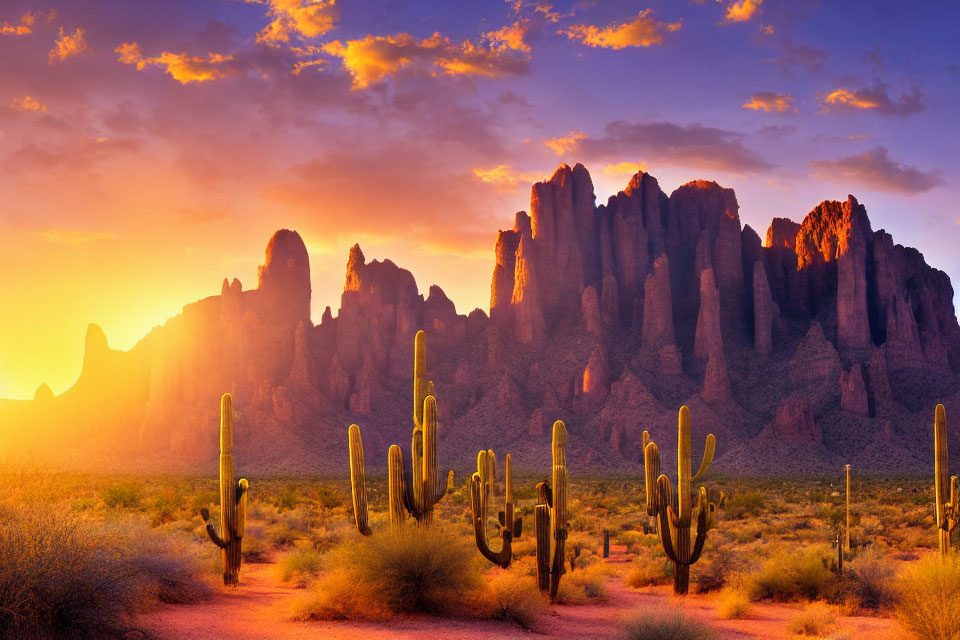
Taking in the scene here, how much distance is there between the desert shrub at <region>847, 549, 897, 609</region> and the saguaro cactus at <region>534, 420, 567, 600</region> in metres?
5.88

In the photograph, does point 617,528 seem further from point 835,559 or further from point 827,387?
point 827,387

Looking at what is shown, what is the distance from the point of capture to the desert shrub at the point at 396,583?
46.5 feet

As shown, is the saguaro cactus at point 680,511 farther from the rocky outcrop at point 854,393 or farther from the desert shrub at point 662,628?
the rocky outcrop at point 854,393

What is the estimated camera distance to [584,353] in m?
107

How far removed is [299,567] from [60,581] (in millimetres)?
8637

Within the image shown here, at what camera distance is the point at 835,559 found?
1784 centimetres

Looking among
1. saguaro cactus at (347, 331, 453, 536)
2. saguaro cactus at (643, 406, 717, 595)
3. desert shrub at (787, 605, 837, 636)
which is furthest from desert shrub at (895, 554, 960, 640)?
saguaro cactus at (347, 331, 453, 536)

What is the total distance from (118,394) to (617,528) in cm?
9644

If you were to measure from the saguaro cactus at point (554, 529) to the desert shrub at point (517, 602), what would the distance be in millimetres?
751

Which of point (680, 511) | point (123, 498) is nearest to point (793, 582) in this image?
point (680, 511)

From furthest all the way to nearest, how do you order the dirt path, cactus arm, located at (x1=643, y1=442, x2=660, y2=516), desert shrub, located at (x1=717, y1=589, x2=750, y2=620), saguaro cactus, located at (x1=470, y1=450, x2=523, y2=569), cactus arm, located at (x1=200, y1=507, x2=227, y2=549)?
cactus arm, located at (x1=643, y1=442, x2=660, y2=516)
cactus arm, located at (x1=200, y1=507, x2=227, y2=549)
saguaro cactus, located at (x1=470, y1=450, x2=523, y2=569)
desert shrub, located at (x1=717, y1=589, x2=750, y2=620)
the dirt path

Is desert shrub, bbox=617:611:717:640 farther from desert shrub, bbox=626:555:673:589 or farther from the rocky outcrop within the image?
the rocky outcrop

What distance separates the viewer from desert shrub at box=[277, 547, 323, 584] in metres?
18.8

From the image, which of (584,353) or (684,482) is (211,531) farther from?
→ (584,353)
